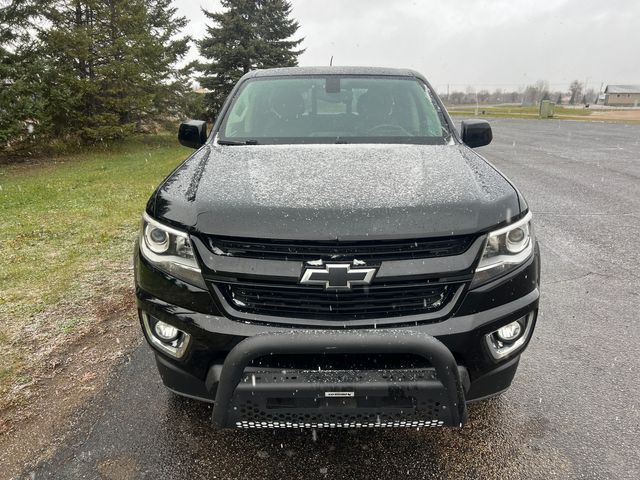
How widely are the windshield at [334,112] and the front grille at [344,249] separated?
1.24 m

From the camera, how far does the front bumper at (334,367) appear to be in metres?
1.78

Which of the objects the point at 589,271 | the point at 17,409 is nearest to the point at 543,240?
the point at 589,271

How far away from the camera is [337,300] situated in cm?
186

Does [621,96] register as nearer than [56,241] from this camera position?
No

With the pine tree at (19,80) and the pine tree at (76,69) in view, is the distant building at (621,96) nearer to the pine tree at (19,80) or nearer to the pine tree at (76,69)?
the pine tree at (76,69)

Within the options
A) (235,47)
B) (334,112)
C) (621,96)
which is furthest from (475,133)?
(621,96)

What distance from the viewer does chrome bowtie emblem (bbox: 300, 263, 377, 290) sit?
72.0 inches

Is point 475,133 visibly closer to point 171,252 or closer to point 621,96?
point 171,252

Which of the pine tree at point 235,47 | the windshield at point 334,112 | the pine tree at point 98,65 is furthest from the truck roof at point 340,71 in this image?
the pine tree at point 235,47

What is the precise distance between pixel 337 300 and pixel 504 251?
0.74m

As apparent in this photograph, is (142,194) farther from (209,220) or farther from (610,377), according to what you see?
(610,377)

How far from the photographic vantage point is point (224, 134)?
10.4 ft

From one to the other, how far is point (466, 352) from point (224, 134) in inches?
82.8

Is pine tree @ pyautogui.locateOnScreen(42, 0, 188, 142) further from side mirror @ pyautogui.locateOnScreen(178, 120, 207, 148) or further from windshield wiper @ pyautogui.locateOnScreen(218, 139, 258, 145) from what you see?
windshield wiper @ pyautogui.locateOnScreen(218, 139, 258, 145)
